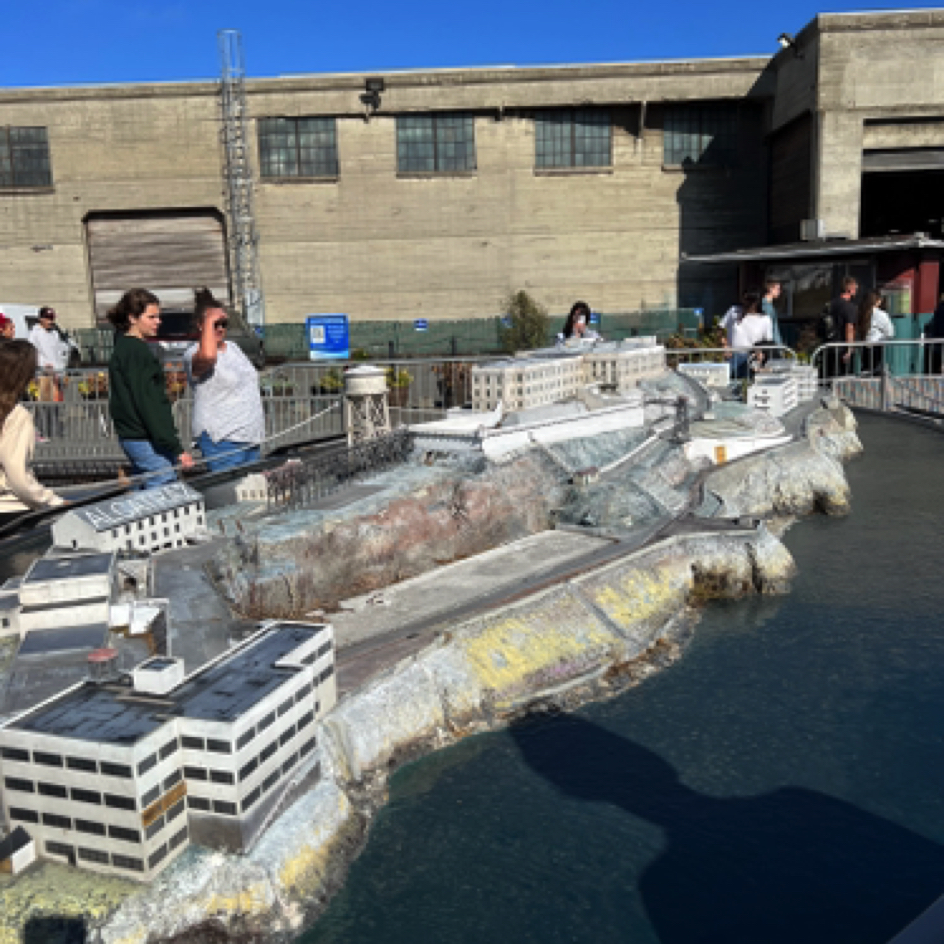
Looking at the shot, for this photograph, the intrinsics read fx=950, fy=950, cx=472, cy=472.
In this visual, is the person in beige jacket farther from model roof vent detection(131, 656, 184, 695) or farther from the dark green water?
the dark green water

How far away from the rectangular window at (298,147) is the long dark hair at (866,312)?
19.0m

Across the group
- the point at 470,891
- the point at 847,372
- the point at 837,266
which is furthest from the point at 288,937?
the point at 837,266

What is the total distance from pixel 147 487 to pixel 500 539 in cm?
324

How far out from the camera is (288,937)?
4.55 m

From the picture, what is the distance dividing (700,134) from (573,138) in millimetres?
4156

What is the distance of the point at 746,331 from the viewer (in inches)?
623

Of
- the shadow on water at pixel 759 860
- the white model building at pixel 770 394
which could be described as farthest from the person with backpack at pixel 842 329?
the shadow on water at pixel 759 860

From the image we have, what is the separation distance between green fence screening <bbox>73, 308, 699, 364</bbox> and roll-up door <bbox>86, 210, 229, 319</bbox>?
2128mm

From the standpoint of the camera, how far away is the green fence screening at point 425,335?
2891 cm

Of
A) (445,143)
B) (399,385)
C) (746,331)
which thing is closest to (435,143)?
(445,143)

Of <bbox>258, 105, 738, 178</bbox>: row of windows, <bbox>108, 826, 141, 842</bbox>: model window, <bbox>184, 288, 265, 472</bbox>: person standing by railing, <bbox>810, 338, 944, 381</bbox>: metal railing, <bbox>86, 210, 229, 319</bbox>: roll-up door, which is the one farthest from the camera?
<bbox>86, 210, 229, 319</bbox>: roll-up door

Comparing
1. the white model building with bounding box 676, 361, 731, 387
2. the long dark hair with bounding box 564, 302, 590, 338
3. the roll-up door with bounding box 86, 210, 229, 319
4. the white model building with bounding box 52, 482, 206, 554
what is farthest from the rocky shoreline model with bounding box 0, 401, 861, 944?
the roll-up door with bounding box 86, 210, 229, 319

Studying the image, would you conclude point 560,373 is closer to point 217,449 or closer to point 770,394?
point 770,394

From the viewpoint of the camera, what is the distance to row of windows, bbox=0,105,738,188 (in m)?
30.2
